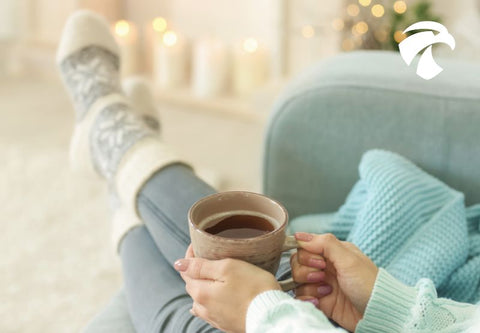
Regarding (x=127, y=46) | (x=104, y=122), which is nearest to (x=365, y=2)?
(x=127, y=46)

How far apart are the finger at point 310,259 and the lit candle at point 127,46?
1.90 metres

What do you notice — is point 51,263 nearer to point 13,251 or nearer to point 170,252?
point 13,251

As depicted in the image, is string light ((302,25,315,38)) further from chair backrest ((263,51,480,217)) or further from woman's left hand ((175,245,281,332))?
woman's left hand ((175,245,281,332))

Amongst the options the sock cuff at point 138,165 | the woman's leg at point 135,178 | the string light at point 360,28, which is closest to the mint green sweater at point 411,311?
the woman's leg at point 135,178

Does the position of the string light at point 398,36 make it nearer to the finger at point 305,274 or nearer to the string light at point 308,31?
the string light at point 308,31

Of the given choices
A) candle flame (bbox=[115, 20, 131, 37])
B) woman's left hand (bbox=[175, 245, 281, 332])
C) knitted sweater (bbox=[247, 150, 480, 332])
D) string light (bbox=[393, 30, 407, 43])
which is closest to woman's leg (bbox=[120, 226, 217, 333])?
woman's left hand (bbox=[175, 245, 281, 332])

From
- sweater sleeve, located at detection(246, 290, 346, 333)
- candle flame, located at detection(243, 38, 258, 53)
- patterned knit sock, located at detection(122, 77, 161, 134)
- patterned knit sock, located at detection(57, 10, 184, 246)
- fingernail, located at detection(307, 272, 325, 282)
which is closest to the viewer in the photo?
sweater sleeve, located at detection(246, 290, 346, 333)

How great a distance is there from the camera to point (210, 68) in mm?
2279

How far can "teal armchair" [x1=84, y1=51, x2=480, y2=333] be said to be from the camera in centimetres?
93

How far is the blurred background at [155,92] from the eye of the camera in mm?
1394

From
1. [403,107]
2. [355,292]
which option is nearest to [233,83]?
[403,107]

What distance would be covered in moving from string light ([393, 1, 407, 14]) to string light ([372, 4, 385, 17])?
0.14ft

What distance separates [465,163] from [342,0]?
1.20 m

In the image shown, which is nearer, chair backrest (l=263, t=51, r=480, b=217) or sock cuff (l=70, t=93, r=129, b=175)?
chair backrest (l=263, t=51, r=480, b=217)
